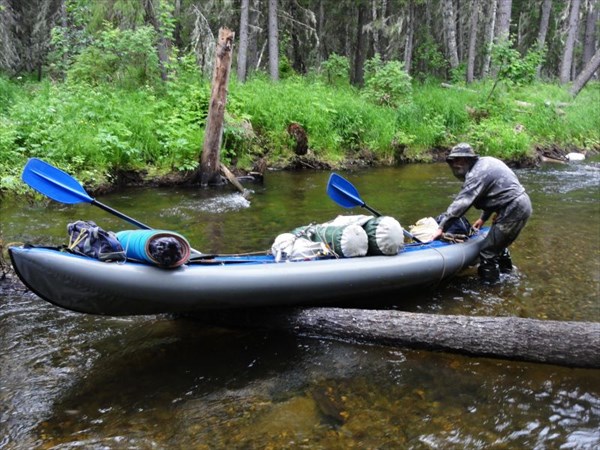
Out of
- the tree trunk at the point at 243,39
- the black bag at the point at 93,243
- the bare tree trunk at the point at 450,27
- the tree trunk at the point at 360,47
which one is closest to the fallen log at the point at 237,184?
the black bag at the point at 93,243

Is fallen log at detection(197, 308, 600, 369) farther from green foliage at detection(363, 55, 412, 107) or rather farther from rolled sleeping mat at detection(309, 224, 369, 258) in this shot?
green foliage at detection(363, 55, 412, 107)

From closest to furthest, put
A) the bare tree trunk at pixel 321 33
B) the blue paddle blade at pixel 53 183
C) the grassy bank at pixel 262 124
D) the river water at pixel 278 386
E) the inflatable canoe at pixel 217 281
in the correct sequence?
1. the river water at pixel 278 386
2. the inflatable canoe at pixel 217 281
3. the blue paddle blade at pixel 53 183
4. the grassy bank at pixel 262 124
5. the bare tree trunk at pixel 321 33

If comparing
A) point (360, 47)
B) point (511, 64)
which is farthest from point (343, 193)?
point (360, 47)

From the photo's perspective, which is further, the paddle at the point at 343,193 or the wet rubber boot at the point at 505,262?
the wet rubber boot at the point at 505,262

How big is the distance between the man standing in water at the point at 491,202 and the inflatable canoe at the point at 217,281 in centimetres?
79

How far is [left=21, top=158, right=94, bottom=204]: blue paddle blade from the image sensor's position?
12.2ft

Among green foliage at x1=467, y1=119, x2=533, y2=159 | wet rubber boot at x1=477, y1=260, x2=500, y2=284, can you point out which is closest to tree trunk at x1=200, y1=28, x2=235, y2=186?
wet rubber boot at x1=477, y1=260, x2=500, y2=284

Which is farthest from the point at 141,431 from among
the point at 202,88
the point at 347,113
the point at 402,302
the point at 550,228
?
the point at 347,113

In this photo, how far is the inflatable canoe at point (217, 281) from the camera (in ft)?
10.5

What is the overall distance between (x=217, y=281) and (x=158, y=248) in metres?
0.47

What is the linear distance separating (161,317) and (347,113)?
9709 millimetres

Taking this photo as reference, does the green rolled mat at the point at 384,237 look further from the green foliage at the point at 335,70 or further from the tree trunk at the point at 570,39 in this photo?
the tree trunk at the point at 570,39

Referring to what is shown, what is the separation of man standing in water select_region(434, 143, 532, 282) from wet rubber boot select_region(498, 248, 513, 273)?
154 millimetres

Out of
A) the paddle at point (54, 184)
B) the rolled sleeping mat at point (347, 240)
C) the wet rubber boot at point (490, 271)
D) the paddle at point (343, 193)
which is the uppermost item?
the paddle at point (54, 184)
